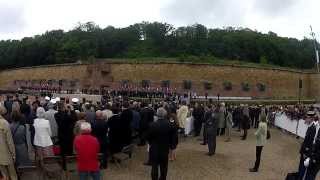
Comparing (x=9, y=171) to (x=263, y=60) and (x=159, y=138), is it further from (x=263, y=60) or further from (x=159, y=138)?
(x=263, y=60)

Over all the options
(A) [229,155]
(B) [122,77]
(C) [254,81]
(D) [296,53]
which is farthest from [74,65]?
(A) [229,155]

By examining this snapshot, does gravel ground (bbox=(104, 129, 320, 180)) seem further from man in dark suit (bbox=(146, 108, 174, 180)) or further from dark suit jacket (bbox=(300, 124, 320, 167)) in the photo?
dark suit jacket (bbox=(300, 124, 320, 167))

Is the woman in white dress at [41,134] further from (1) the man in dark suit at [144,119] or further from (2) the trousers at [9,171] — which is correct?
(1) the man in dark suit at [144,119]

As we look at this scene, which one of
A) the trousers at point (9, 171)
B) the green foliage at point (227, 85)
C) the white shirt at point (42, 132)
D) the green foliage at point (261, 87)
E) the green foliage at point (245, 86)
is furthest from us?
the green foliage at point (261, 87)

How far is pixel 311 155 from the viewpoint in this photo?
29.5 ft

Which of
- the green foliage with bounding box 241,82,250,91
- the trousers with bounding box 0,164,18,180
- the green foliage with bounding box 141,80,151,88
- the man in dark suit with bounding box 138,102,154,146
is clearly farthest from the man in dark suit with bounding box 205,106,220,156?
the green foliage with bounding box 241,82,250,91

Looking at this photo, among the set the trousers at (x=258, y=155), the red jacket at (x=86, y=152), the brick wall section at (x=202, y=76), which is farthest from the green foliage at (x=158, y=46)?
the red jacket at (x=86, y=152)

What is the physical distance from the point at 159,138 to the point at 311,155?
8.59 feet

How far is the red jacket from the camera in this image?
25.6 ft

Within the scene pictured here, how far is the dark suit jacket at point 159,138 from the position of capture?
9086 millimetres

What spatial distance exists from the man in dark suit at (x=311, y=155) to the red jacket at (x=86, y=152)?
11.9 feet

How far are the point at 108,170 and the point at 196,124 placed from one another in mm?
8162

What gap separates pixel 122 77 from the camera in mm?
50219

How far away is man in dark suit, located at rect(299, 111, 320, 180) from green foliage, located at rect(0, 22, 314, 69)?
2034 inches
